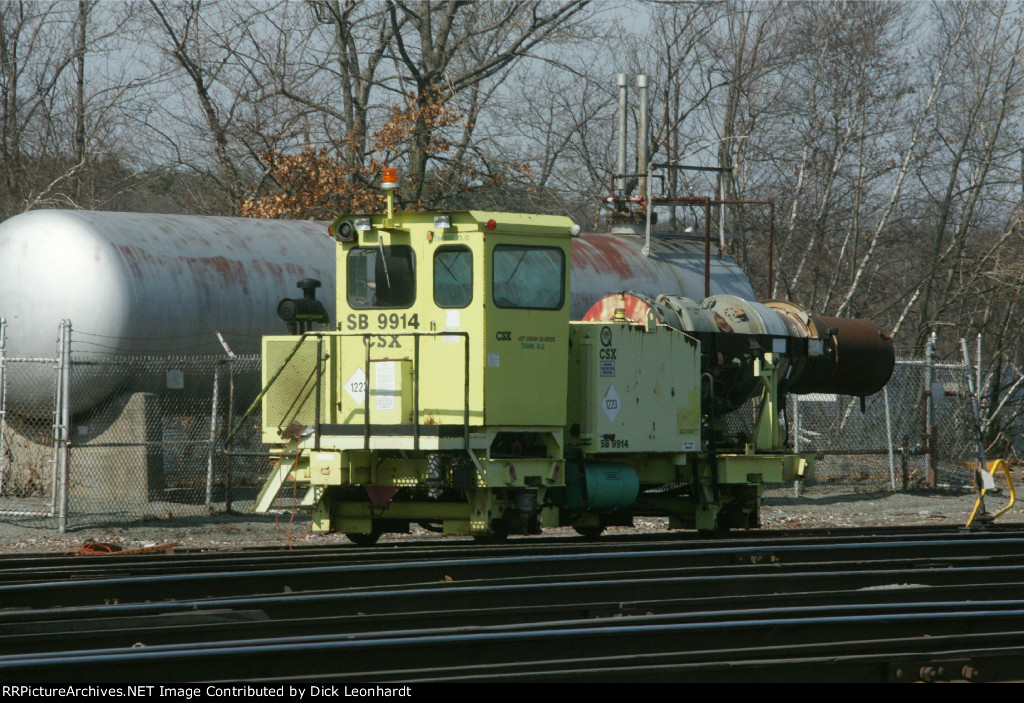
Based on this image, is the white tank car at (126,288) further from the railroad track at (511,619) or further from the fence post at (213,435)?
the railroad track at (511,619)

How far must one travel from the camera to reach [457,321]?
1105 cm

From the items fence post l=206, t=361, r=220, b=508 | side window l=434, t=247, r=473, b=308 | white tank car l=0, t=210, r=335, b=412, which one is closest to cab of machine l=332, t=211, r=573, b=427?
side window l=434, t=247, r=473, b=308

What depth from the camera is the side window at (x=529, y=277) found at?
437 inches

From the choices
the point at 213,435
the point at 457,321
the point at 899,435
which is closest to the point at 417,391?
the point at 457,321

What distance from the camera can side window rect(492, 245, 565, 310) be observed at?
437 inches

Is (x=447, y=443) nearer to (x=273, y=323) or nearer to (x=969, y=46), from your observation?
(x=273, y=323)

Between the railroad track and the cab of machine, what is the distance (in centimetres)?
170

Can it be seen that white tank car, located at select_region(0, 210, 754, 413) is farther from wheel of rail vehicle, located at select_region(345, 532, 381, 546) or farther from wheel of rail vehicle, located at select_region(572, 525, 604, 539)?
wheel of rail vehicle, located at select_region(572, 525, 604, 539)

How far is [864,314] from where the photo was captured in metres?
30.8

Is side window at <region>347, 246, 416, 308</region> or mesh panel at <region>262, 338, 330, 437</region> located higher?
side window at <region>347, 246, 416, 308</region>

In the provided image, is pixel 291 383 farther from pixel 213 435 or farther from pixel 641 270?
pixel 641 270

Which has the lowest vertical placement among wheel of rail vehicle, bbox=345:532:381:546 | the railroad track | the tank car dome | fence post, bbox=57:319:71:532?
wheel of rail vehicle, bbox=345:532:381:546

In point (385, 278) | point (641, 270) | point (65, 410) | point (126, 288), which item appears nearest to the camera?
point (385, 278)

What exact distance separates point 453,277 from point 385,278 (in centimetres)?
76
